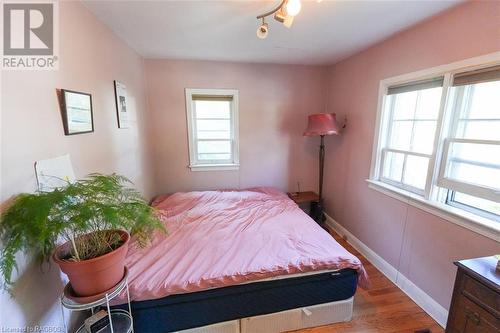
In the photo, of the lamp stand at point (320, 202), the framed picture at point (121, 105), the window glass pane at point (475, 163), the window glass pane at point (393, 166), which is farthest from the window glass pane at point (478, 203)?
the framed picture at point (121, 105)

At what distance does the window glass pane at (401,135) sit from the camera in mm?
2084

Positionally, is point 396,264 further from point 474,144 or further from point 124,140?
point 124,140

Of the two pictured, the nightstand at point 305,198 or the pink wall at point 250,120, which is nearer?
the pink wall at point 250,120

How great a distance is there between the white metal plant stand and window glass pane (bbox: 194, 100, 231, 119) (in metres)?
2.32

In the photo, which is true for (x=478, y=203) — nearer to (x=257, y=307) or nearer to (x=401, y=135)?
(x=401, y=135)

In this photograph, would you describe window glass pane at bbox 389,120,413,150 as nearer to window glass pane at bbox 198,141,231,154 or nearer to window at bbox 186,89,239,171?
window at bbox 186,89,239,171

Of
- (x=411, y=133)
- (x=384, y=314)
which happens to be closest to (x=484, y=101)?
(x=411, y=133)

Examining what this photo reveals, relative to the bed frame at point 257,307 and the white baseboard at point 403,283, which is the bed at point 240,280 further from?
the white baseboard at point 403,283

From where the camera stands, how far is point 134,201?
112 centimetres

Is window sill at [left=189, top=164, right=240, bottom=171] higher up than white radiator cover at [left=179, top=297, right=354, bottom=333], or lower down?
higher up

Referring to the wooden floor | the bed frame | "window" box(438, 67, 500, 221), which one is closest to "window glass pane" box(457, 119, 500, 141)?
"window" box(438, 67, 500, 221)

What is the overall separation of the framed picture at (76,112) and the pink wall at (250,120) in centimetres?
143

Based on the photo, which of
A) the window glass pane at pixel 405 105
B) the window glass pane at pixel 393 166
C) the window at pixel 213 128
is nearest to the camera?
the window glass pane at pixel 405 105

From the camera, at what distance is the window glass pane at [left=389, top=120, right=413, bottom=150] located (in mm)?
2084
